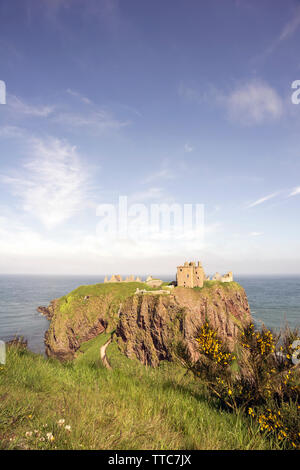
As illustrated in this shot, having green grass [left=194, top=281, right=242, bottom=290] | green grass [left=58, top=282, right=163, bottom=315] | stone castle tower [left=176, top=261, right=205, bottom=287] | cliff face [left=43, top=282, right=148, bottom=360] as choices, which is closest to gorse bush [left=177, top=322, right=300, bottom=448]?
stone castle tower [left=176, top=261, right=205, bottom=287]

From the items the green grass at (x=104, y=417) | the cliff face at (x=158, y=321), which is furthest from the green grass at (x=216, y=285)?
the green grass at (x=104, y=417)

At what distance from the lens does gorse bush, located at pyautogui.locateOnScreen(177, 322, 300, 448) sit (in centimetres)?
543

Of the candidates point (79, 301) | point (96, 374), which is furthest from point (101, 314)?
point (96, 374)

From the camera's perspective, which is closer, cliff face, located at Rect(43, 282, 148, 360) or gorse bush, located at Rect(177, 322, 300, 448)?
gorse bush, located at Rect(177, 322, 300, 448)

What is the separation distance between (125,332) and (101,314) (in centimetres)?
1011

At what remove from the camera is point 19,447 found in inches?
113

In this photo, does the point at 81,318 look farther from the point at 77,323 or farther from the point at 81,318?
the point at 77,323

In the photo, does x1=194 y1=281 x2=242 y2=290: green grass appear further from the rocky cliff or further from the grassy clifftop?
the grassy clifftop

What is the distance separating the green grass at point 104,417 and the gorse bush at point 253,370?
2.10ft

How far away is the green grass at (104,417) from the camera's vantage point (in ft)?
10.3

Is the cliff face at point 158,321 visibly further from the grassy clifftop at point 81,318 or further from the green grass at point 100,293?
the green grass at point 100,293

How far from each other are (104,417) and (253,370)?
4389 millimetres

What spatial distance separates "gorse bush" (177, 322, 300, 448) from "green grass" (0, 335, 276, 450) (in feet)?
2.10

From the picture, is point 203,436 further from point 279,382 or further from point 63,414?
point 279,382
